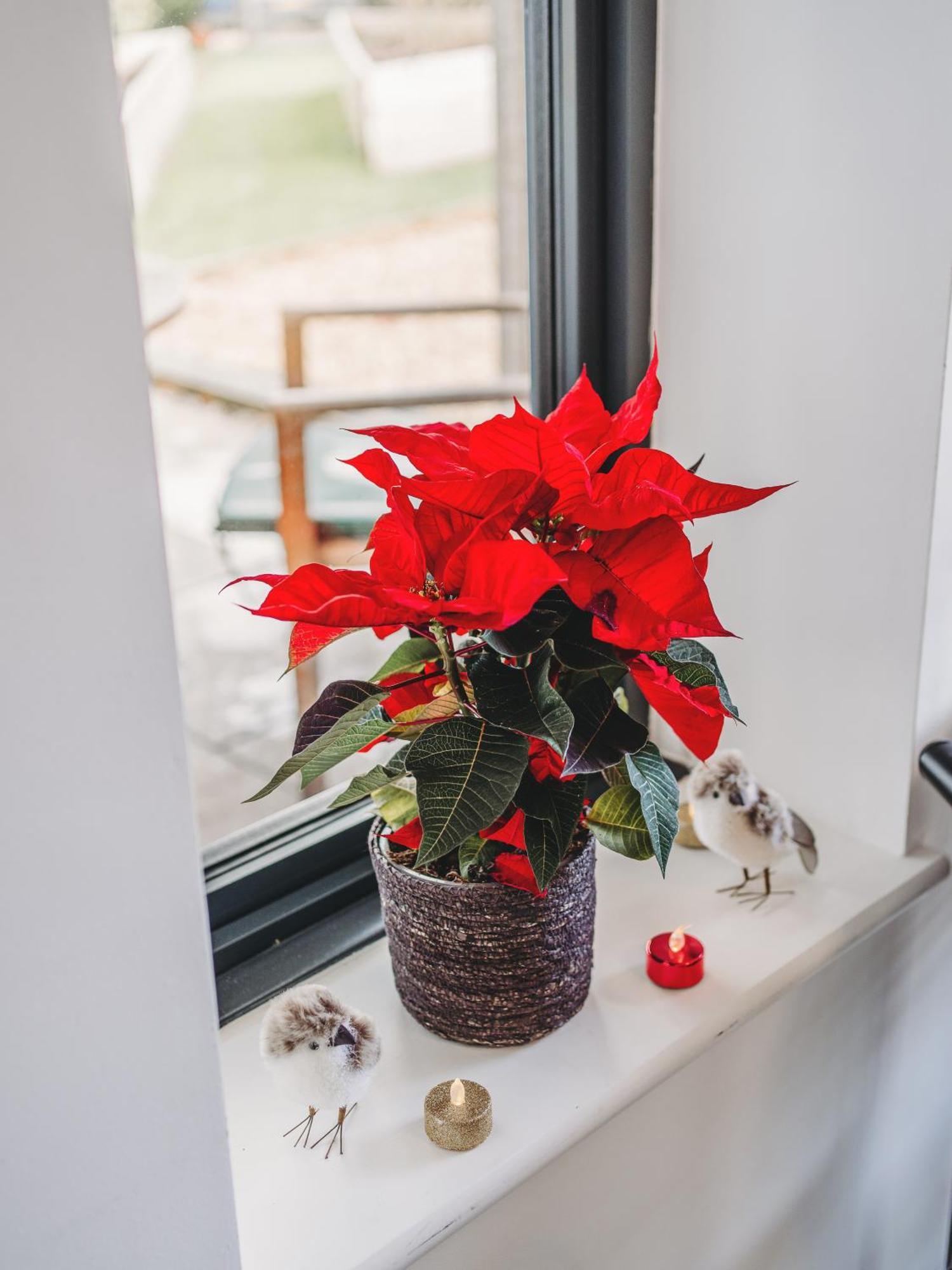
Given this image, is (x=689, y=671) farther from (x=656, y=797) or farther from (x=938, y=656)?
(x=938, y=656)

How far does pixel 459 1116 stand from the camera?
0.74m

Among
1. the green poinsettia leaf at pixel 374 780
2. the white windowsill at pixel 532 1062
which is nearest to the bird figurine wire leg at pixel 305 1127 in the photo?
the white windowsill at pixel 532 1062

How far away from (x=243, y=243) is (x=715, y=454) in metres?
0.81

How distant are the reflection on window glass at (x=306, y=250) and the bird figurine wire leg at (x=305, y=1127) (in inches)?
22.0

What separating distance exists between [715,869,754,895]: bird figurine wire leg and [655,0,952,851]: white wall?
12 cm

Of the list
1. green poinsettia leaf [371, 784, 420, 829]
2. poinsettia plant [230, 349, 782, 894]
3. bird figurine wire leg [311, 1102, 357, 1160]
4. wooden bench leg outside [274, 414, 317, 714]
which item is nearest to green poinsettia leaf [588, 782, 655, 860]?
poinsettia plant [230, 349, 782, 894]

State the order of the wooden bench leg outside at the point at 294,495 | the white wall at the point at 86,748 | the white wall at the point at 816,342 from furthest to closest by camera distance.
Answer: the wooden bench leg outside at the point at 294,495, the white wall at the point at 816,342, the white wall at the point at 86,748

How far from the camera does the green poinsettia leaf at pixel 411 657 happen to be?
772 mm

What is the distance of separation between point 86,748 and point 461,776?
9.1 inches

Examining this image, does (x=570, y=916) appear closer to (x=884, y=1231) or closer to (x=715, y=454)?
(x=715, y=454)

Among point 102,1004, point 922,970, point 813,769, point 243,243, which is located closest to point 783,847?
point 813,769

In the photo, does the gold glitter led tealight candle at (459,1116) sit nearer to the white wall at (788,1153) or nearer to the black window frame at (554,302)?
the white wall at (788,1153)

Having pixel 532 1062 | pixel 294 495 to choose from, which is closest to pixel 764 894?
pixel 532 1062

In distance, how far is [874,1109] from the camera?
1101 mm
